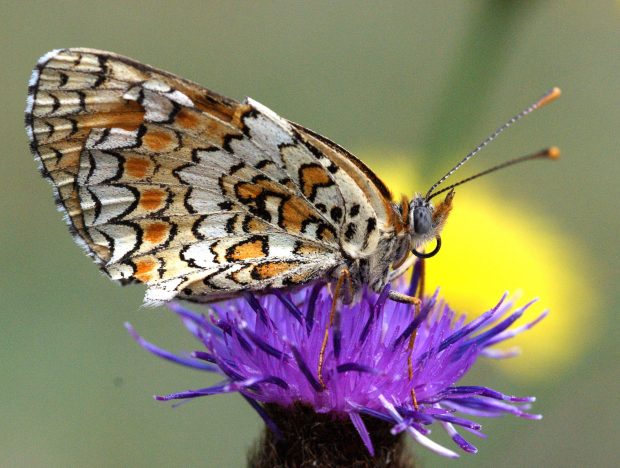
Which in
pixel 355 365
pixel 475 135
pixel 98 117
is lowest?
pixel 355 365

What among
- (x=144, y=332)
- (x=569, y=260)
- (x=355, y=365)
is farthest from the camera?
(x=144, y=332)

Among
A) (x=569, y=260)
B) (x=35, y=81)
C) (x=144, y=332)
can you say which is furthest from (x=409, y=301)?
(x=144, y=332)

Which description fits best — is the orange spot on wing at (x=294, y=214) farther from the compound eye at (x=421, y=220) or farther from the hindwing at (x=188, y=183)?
the compound eye at (x=421, y=220)

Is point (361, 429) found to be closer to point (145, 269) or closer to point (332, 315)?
point (332, 315)

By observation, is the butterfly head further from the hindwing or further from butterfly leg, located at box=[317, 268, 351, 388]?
butterfly leg, located at box=[317, 268, 351, 388]

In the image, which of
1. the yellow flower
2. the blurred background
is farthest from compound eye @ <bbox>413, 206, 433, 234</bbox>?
the yellow flower

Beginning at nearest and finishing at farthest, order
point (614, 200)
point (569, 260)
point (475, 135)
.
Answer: point (475, 135) → point (569, 260) → point (614, 200)

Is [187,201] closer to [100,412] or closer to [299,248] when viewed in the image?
[299,248]

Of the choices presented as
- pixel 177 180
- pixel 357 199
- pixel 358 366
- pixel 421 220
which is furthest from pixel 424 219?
pixel 177 180
